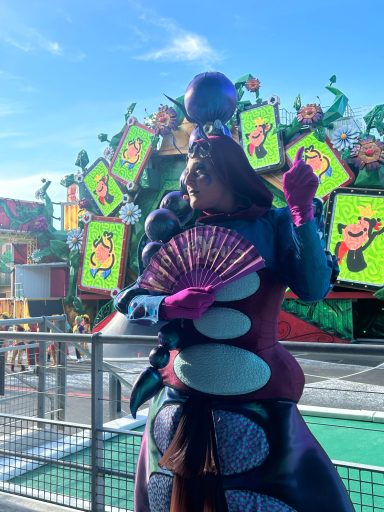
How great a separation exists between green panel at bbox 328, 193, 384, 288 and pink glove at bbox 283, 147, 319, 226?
11506mm

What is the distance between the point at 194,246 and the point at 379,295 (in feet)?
39.7

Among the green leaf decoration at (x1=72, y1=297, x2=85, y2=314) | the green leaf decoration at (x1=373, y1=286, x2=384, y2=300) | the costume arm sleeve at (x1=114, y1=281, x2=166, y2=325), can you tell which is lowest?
the green leaf decoration at (x1=72, y1=297, x2=85, y2=314)

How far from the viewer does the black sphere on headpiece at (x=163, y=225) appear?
5.57ft

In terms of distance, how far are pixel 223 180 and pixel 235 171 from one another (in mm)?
46

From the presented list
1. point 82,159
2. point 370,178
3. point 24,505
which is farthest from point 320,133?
point 24,505

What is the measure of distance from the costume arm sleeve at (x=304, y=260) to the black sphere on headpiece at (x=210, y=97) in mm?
443

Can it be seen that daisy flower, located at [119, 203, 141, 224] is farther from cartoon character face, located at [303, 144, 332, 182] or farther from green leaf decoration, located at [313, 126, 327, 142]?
green leaf decoration, located at [313, 126, 327, 142]

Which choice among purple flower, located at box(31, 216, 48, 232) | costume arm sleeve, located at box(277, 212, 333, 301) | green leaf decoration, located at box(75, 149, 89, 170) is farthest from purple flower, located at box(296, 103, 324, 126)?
costume arm sleeve, located at box(277, 212, 333, 301)

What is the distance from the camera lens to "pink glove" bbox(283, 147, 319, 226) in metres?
1.45

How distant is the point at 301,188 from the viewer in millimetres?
1453

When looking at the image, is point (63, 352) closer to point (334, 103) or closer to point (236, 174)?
point (236, 174)

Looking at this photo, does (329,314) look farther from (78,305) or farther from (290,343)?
(290,343)

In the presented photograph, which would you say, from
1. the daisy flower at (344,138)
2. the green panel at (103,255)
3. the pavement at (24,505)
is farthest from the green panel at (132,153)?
the pavement at (24,505)

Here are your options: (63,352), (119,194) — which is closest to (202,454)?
(63,352)
